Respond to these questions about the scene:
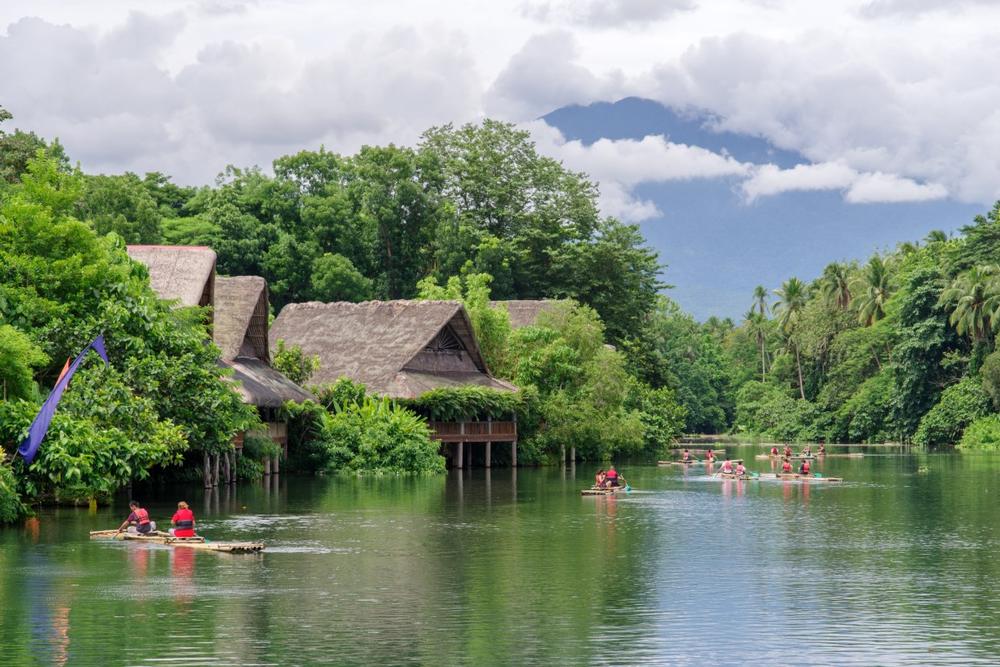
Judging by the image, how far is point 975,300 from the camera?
→ 79.0 metres

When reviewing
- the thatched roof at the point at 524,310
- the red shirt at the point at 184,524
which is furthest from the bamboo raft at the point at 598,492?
the thatched roof at the point at 524,310

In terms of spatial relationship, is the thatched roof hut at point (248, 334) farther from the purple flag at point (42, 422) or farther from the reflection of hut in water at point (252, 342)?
the purple flag at point (42, 422)

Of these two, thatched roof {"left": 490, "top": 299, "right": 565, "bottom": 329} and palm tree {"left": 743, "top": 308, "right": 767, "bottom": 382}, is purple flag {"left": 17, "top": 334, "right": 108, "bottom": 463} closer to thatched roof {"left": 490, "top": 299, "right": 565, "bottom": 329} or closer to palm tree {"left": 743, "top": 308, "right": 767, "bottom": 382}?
thatched roof {"left": 490, "top": 299, "right": 565, "bottom": 329}

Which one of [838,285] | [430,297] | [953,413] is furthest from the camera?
[838,285]

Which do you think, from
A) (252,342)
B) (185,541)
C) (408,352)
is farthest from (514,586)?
(408,352)

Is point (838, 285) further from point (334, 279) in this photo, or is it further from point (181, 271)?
point (181, 271)

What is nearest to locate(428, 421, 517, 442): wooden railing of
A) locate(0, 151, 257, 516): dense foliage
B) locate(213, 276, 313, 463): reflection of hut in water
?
locate(213, 276, 313, 463): reflection of hut in water

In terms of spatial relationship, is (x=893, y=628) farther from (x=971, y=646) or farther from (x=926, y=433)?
(x=926, y=433)

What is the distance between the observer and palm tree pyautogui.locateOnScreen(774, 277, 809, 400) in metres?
105

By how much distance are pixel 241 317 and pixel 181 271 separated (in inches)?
195

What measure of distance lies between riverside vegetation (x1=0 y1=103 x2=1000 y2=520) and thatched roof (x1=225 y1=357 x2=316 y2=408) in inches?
33.2

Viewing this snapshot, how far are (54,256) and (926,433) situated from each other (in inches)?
2334

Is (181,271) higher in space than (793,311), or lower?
lower

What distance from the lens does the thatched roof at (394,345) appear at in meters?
54.7
